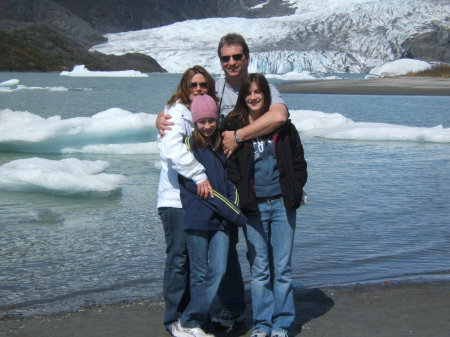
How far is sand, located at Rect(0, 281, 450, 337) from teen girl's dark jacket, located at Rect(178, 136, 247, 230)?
2.14 ft

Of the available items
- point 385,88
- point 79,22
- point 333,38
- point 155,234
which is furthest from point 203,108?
point 79,22

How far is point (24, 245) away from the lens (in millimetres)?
5672

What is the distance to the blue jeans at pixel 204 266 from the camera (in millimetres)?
3314

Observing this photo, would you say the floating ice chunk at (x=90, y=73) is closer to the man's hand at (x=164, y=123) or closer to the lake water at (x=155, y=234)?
the lake water at (x=155, y=234)

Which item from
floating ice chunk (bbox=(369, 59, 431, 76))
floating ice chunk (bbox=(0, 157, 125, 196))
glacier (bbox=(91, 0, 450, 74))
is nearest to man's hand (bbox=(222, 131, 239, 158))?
floating ice chunk (bbox=(0, 157, 125, 196))

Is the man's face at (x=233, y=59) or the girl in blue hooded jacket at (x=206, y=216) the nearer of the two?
the girl in blue hooded jacket at (x=206, y=216)

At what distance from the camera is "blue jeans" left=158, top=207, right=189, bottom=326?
11.2 feet

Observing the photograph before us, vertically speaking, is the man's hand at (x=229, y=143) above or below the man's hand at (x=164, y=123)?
below

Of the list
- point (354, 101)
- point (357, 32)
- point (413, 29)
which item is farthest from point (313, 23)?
point (354, 101)

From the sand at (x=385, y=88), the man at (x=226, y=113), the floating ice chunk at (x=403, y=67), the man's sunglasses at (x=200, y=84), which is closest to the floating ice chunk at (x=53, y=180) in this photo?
the man at (x=226, y=113)

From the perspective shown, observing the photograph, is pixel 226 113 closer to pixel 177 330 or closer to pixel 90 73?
pixel 177 330

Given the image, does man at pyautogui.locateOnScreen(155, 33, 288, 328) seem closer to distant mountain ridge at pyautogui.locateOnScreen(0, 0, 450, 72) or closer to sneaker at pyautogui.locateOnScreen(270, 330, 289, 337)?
sneaker at pyautogui.locateOnScreen(270, 330, 289, 337)

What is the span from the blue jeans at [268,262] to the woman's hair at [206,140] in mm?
377

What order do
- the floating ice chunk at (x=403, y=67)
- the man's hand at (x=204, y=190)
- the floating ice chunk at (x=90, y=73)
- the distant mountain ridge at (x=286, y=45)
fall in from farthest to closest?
1. the distant mountain ridge at (x=286, y=45)
2. the floating ice chunk at (x=90, y=73)
3. the floating ice chunk at (x=403, y=67)
4. the man's hand at (x=204, y=190)
